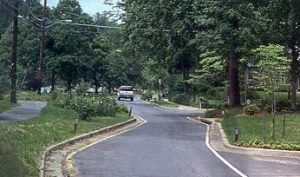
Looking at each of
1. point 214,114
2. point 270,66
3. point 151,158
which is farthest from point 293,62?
point 151,158

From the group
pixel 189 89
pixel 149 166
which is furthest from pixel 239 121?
pixel 189 89

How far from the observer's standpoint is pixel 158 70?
7288 cm

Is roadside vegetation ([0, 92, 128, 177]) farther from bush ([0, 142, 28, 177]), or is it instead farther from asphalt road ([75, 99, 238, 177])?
asphalt road ([75, 99, 238, 177])

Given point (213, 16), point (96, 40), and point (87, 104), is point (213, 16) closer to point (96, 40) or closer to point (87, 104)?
point (87, 104)

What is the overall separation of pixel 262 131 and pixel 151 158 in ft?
30.2

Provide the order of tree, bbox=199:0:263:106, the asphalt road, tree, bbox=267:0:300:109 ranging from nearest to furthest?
the asphalt road < tree, bbox=199:0:263:106 < tree, bbox=267:0:300:109

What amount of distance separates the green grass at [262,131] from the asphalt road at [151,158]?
64.1 inches

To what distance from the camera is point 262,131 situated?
970 inches

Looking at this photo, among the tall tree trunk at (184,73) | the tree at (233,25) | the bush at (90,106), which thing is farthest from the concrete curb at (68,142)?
the tall tree trunk at (184,73)

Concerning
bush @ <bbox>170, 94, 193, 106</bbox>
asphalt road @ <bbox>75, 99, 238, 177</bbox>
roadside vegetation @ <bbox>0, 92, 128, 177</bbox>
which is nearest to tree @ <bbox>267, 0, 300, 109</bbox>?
roadside vegetation @ <bbox>0, 92, 128, 177</bbox>

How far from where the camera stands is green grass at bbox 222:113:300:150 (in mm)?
20375

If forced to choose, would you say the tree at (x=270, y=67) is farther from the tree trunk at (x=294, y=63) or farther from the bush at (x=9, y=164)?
the tree trunk at (x=294, y=63)

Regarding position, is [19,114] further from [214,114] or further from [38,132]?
[214,114]

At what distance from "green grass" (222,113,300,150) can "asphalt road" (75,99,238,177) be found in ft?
5.34
